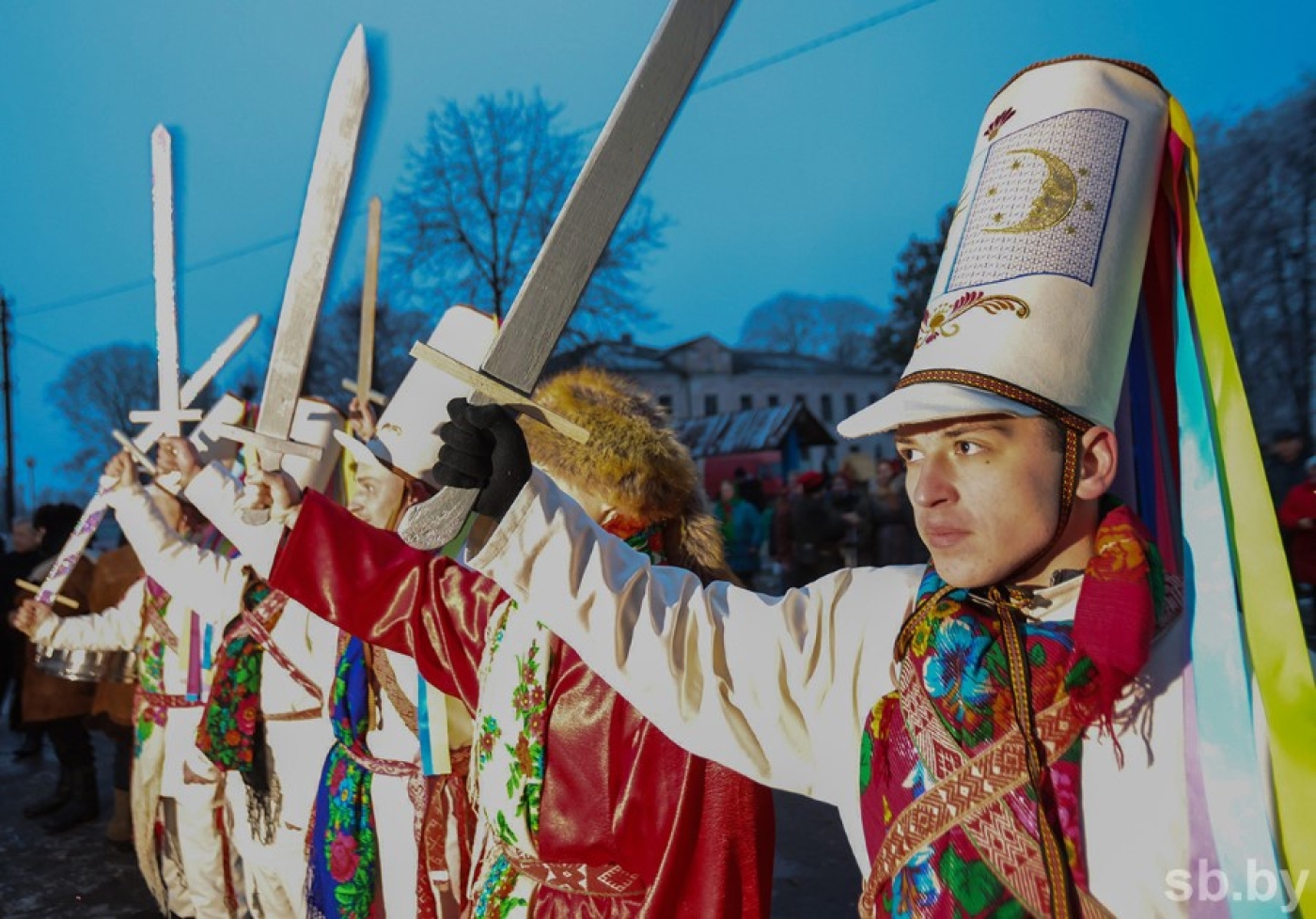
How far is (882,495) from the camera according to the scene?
9977mm

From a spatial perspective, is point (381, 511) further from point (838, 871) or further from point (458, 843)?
point (838, 871)

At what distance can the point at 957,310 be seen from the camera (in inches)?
66.3

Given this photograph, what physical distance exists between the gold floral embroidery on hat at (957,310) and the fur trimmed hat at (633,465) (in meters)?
1.02

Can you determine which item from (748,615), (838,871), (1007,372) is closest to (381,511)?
(748,615)

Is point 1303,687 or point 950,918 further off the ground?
point 1303,687

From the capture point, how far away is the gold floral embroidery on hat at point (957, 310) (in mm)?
1615

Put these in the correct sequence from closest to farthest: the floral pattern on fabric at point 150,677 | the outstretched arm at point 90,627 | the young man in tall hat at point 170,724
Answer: the young man in tall hat at point 170,724, the floral pattern on fabric at point 150,677, the outstretched arm at point 90,627

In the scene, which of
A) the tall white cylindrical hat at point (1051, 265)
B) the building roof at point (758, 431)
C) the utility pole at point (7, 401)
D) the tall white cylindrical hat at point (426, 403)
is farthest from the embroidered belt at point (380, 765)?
the utility pole at point (7, 401)

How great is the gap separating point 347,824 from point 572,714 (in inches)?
49.7

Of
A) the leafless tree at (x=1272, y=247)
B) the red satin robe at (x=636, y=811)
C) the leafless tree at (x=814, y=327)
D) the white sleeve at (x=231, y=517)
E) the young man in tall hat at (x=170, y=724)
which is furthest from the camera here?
the leafless tree at (x=814, y=327)

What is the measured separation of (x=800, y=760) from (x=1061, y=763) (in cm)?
49

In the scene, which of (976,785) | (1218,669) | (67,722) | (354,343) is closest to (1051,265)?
(1218,669)

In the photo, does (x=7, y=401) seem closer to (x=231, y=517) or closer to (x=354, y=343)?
(x=354, y=343)

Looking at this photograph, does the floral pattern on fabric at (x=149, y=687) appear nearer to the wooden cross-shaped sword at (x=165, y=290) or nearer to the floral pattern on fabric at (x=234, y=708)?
the floral pattern on fabric at (x=234, y=708)
